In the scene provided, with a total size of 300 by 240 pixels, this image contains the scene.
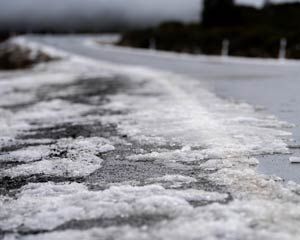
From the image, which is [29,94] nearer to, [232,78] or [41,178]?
[232,78]

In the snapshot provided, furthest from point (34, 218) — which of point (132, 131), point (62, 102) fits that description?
point (62, 102)

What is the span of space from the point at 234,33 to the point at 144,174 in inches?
1110

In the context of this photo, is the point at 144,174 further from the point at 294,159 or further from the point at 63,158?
the point at 294,159

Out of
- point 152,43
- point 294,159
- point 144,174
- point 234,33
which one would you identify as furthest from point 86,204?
point 152,43

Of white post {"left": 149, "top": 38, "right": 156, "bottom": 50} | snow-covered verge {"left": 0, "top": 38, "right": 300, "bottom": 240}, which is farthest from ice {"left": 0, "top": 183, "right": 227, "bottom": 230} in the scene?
white post {"left": 149, "top": 38, "right": 156, "bottom": 50}

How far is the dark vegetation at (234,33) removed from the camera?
27078 millimetres

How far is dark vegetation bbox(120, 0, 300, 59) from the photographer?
27.1 meters

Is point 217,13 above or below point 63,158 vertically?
above

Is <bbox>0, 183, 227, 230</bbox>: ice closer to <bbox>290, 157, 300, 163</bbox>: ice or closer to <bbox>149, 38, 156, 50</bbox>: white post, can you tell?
<bbox>290, 157, 300, 163</bbox>: ice

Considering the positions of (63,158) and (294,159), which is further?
(63,158)

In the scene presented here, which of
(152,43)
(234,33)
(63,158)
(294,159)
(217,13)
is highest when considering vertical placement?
(217,13)

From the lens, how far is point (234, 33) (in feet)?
104

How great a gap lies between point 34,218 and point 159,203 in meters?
0.91

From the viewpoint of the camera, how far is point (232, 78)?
46.0ft
